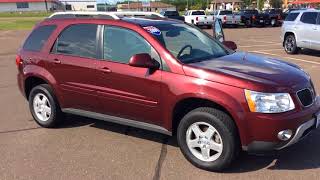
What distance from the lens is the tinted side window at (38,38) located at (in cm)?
679

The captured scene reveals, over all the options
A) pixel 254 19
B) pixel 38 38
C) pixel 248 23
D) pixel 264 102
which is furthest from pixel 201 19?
pixel 264 102

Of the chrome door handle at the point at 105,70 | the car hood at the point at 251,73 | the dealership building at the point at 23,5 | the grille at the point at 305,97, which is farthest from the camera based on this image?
the dealership building at the point at 23,5

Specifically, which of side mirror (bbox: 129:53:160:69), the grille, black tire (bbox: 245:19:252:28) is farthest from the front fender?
black tire (bbox: 245:19:252:28)

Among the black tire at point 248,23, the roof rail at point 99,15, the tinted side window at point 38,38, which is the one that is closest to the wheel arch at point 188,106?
the roof rail at point 99,15

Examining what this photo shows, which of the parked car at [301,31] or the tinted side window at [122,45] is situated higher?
the tinted side window at [122,45]

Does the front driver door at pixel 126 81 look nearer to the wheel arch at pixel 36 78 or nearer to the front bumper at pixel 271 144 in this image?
the wheel arch at pixel 36 78

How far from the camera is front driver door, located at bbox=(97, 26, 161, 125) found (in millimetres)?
5449

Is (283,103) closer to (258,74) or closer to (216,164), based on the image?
(258,74)

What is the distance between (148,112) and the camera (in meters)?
5.53

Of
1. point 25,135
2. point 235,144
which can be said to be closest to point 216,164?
point 235,144

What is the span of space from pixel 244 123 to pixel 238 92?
1.06 ft

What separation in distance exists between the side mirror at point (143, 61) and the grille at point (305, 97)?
160cm

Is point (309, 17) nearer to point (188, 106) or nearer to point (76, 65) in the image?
point (76, 65)

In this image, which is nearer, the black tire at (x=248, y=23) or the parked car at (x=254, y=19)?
the parked car at (x=254, y=19)
